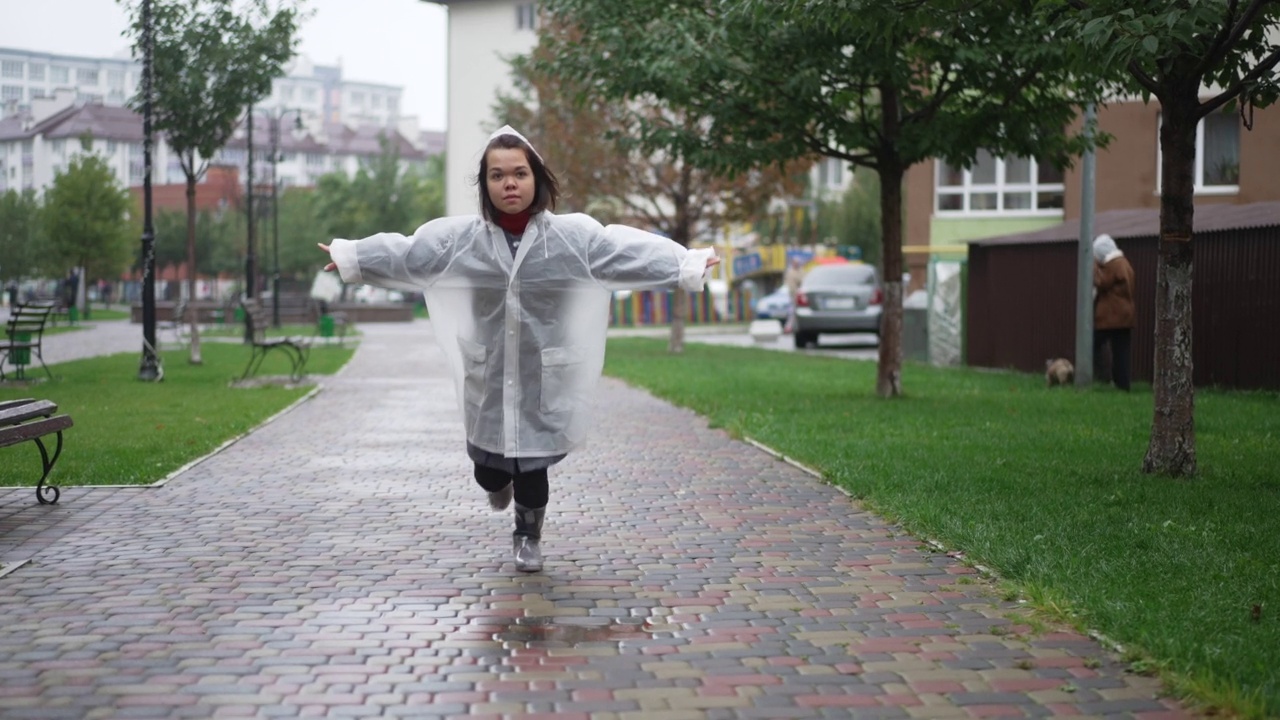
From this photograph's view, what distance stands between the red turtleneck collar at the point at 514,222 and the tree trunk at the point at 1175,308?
15.1 ft

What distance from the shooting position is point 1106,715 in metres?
4.48

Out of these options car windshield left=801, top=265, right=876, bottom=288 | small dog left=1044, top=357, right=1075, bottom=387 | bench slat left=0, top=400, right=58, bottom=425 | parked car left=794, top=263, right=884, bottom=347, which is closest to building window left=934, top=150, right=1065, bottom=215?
car windshield left=801, top=265, right=876, bottom=288

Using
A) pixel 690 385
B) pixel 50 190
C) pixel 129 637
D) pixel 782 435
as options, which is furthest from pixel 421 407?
pixel 50 190

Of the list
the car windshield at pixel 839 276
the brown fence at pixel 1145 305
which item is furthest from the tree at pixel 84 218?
the brown fence at pixel 1145 305

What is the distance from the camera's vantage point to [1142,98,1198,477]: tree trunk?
9445 mm

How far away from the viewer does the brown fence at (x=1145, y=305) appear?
53.8 feet

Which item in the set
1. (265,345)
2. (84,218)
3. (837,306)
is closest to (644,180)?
(837,306)

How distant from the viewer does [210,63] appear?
24.2m

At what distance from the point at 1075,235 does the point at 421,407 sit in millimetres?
9235

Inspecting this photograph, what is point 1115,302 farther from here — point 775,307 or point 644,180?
point 775,307

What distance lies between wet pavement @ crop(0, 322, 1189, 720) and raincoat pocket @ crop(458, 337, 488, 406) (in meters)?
0.80

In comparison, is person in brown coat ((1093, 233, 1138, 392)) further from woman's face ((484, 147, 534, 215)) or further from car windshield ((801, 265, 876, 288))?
car windshield ((801, 265, 876, 288))

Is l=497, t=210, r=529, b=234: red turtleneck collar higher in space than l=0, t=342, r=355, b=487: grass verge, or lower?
higher

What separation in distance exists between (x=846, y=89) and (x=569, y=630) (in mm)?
11201
